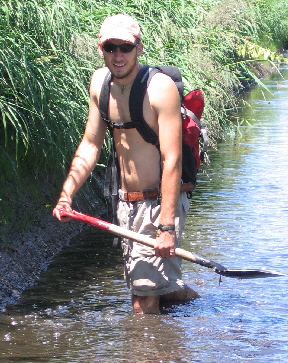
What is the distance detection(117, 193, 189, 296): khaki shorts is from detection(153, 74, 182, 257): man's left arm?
9.5 inches

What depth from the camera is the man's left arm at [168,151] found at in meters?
4.18

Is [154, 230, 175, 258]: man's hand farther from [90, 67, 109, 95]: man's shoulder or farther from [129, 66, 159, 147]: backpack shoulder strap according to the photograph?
[90, 67, 109, 95]: man's shoulder

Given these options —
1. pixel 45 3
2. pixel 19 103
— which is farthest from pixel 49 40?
pixel 19 103

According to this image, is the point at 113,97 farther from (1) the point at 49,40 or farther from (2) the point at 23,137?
(1) the point at 49,40

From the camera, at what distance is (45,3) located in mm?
6004

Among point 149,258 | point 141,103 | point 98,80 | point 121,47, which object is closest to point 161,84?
point 141,103

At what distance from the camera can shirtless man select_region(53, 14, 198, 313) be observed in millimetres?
4195

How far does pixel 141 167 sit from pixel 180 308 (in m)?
0.97

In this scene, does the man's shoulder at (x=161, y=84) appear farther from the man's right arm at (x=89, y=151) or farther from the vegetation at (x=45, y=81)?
the vegetation at (x=45, y=81)

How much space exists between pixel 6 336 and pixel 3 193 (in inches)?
48.4

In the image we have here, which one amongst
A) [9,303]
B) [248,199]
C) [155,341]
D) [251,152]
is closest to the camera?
[155,341]

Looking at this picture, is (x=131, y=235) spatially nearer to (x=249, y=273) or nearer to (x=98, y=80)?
(x=249, y=273)

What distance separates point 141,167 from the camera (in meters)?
4.45

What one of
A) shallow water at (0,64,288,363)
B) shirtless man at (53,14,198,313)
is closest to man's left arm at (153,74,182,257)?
shirtless man at (53,14,198,313)
